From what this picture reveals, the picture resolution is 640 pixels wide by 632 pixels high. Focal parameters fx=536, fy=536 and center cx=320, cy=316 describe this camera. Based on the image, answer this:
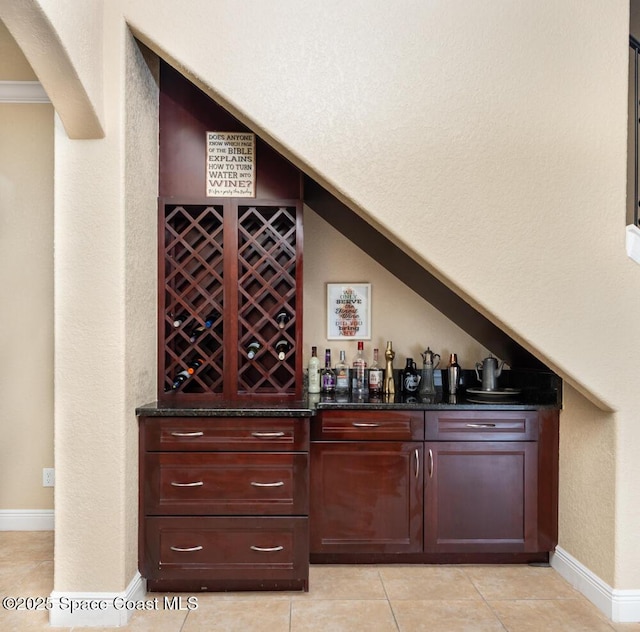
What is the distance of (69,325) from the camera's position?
2357 millimetres

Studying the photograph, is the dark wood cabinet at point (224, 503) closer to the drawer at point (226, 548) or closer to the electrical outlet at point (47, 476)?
the drawer at point (226, 548)

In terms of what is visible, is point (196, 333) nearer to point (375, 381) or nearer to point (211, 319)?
point (211, 319)

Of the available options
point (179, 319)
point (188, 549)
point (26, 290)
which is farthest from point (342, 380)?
point (26, 290)

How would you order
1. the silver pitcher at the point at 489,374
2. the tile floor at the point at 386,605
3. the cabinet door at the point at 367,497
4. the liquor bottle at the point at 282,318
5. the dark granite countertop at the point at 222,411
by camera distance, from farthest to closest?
the silver pitcher at the point at 489,374 < the liquor bottle at the point at 282,318 < the cabinet door at the point at 367,497 < the dark granite countertop at the point at 222,411 < the tile floor at the point at 386,605

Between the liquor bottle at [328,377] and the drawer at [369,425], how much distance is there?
1.51 feet

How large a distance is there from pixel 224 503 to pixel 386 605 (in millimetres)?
880

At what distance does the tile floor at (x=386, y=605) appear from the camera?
2297 millimetres

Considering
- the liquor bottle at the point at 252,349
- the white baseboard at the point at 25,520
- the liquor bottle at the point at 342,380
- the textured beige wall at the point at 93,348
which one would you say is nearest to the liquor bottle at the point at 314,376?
the liquor bottle at the point at 342,380

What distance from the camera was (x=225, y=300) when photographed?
2.87 m

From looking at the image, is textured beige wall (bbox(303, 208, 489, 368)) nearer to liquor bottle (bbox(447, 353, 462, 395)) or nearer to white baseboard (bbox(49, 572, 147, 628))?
liquor bottle (bbox(447, 353, 462, 395))

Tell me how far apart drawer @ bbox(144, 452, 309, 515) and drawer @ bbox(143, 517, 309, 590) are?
51 mm

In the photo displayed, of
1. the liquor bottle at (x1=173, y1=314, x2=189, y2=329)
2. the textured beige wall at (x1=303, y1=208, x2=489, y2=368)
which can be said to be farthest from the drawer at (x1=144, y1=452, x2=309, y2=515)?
the textured beige wall at (x1=303, y1=208, x2=489, y2=368)

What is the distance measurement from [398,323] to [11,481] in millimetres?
2669

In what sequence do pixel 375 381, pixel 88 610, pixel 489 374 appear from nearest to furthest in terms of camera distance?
pixel 88 610 → pixel 489 374 → pixel 375 381
